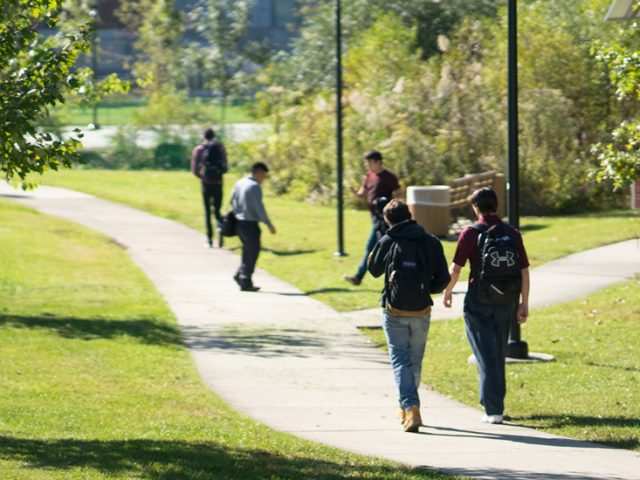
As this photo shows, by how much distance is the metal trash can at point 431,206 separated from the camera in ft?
81.4

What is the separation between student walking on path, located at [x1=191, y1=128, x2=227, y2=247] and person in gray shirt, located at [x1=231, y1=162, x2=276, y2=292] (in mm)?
4536

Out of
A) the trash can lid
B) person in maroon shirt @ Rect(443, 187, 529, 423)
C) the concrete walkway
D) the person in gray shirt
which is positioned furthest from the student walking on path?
person in maroon shirt @ Rect(443, 187, 529, 423)

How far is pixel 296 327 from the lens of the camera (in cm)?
1645

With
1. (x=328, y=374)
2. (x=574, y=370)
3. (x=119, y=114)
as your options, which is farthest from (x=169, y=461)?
(x=119, y=114)

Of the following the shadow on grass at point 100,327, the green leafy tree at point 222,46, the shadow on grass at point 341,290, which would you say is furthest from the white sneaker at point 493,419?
the green leafy tree at point 222,46

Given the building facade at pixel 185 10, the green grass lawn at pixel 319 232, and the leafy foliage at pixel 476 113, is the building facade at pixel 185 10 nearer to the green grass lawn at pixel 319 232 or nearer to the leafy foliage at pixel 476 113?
the green grass lawn at pixel 319 232

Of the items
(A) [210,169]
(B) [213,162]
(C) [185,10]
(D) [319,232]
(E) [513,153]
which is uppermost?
(C) [185,10]

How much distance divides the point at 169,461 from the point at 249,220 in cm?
1024

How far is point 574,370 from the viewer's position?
527 inches

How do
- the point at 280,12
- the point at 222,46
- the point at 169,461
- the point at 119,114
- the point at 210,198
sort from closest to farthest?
the point at 169,461, the point at 210,198, the point at 222,46, the point at 119,114, the point at 280,12

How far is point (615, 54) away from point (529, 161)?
45.6 ft

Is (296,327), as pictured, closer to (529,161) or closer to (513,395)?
(513,395)

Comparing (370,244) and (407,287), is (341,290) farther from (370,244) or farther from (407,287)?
(407,287)

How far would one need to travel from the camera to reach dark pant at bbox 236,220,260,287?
19.1 meters
